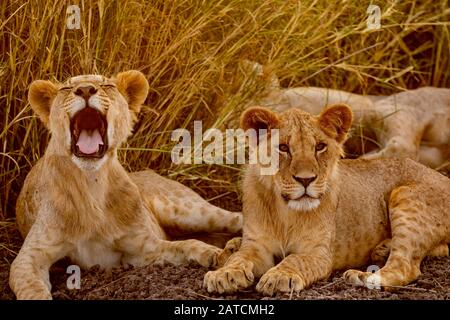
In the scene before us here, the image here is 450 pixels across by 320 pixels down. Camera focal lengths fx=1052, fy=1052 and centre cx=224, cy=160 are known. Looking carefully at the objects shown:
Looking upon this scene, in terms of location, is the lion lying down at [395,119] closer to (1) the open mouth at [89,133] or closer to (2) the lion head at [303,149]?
(2) the lion head at [303,149]

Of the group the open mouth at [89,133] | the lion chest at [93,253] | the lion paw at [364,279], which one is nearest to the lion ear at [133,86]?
the open mouth at [89,133]

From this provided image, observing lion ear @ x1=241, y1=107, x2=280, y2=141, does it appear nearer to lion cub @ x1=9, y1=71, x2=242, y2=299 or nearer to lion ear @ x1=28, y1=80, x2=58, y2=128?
lion cub @ x1=9, y1=71, x2=242, y2=299

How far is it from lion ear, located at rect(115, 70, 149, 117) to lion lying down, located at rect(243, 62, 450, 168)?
1.84 m

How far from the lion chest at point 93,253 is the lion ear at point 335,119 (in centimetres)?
114

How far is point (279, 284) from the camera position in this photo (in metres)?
4.45

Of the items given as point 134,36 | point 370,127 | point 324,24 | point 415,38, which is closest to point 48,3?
point 134,36

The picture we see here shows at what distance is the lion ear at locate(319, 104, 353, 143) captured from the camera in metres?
4.82

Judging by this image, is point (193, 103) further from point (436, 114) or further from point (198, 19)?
point (436, 114)

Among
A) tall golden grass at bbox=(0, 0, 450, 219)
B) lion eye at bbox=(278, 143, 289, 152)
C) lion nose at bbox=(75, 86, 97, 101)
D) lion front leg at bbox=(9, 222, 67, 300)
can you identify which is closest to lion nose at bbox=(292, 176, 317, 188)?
lion eye at bbox=(278, 143, 289, 152)

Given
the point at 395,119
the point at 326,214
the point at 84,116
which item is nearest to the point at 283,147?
the point at 326,214

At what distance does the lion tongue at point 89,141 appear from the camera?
4594mm

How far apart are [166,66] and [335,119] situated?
148 cm

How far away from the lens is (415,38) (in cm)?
845

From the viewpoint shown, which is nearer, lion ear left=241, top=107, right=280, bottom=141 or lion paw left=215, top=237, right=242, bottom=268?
lion ear left=241, top=107, right=280, bottom=141
